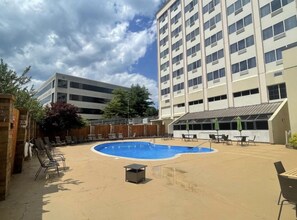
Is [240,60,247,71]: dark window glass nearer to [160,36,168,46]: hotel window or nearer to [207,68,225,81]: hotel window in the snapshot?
[207,68,225,81]: hotel window

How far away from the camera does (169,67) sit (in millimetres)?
37406

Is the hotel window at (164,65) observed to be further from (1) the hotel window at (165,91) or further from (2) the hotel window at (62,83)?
(2) the hotel window at (62,83)

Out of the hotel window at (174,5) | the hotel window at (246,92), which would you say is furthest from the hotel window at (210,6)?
the hotel window at (246,92)

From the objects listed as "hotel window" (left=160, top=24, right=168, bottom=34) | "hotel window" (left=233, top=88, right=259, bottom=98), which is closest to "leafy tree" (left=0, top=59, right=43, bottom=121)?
"hotel window" (left=233, top=88, right=259, bottom=98)

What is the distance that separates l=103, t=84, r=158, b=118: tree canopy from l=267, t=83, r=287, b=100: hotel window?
1339 inches

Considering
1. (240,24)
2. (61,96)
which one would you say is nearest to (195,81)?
(240,24)

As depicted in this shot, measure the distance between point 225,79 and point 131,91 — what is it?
3063 cm

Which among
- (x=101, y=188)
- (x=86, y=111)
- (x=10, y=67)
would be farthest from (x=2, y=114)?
(x=86, y=111)

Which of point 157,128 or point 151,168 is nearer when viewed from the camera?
point 151,168

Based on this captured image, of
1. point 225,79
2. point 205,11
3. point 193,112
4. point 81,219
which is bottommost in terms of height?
point 81,219

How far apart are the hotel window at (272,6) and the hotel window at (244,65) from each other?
509cm

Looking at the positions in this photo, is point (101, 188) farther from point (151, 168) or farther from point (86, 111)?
point (86, 111)

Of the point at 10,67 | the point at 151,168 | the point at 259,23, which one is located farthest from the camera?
the point at 259,23

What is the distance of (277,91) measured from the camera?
67.7 feet
